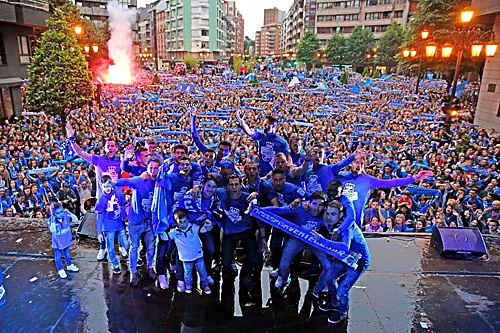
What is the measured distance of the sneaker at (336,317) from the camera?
446 cm

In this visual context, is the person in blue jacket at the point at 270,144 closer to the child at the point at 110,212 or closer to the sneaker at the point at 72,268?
the child at the point at 110,212

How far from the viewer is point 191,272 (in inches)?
189

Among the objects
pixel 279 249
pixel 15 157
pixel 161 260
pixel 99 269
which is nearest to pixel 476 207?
pixel 279 249

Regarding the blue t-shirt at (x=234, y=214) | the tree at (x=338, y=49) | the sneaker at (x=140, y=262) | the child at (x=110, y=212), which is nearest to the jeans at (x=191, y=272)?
the blue t-shirt at (x=234, y=214)

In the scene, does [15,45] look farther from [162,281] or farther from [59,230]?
[162,281]

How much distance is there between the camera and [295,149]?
20.5 ft

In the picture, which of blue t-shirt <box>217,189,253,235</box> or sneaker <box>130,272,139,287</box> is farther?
sneaker <box>130,272,139,287</box>

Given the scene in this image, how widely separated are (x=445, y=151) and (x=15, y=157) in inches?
599

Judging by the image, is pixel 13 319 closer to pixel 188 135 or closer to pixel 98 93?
pixel 188 135

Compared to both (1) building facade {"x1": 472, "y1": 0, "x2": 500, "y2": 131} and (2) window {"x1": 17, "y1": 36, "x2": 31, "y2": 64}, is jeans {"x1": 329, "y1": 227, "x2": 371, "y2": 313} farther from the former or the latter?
(2) window {"x1": 17, "y1": 36, "x2": 31, "y2": 64}

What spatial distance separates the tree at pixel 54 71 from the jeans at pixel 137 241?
12.7 m

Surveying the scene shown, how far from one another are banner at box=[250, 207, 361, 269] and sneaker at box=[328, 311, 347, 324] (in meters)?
0.74

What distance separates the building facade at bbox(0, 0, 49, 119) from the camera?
19922 mm

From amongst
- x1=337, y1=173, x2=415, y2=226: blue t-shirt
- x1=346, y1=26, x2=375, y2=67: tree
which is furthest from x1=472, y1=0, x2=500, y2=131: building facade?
x1=346, y1=26, x2=375, y2=67: tree
